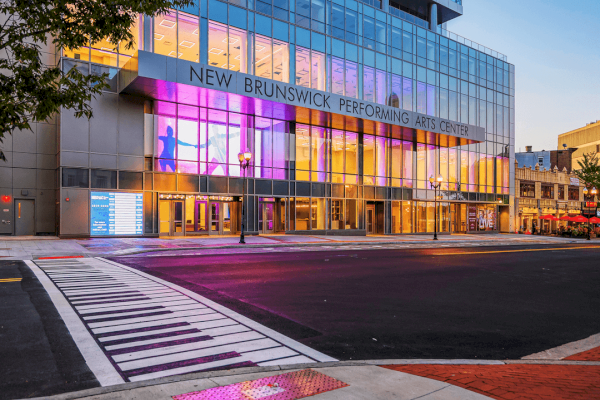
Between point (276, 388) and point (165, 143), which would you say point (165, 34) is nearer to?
point (165, 143)

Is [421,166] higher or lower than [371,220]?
higher

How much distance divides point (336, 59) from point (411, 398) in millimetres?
34753

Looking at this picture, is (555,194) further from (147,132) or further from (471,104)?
(147,132)

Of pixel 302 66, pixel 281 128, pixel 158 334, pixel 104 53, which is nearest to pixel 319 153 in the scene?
pixel 281 128

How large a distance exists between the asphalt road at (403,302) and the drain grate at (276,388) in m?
1.20

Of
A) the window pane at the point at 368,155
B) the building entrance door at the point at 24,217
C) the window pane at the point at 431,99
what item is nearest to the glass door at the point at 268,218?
the window pane at the point at 368,155

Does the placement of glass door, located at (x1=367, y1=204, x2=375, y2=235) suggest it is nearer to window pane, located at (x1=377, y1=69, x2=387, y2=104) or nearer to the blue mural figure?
window pane, located at (x1=377, y1=69, x2=387, y2=104)

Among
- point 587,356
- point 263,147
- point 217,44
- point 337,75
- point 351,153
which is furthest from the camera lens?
point 351,153

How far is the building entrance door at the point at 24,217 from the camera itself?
27094 mm

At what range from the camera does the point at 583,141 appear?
8856 centimetres

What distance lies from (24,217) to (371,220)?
28.9m

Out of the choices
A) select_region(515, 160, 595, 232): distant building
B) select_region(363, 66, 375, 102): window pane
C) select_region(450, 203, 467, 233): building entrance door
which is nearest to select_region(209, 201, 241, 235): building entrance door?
select_region(363, 66, 375, 102): window pane

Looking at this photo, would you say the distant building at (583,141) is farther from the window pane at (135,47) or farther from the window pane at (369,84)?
the window pane at (135,47)

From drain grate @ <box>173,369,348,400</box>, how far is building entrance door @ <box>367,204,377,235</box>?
121 feet
